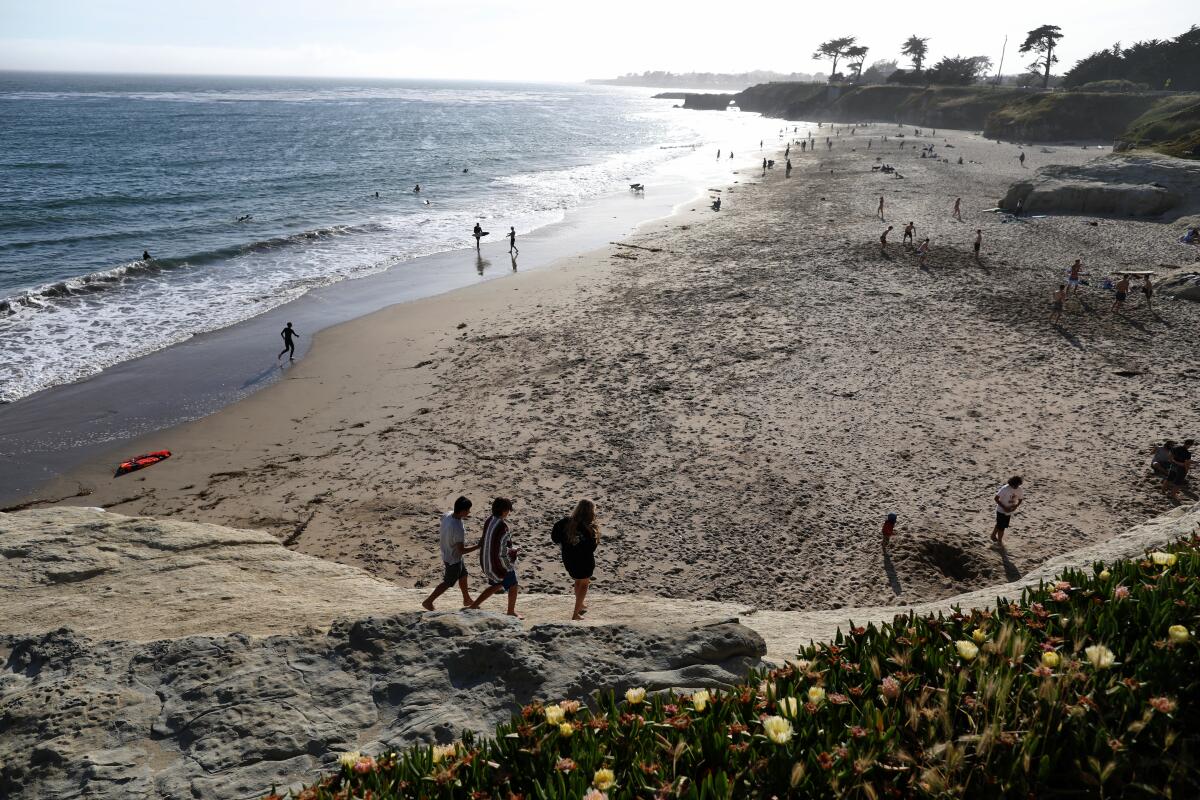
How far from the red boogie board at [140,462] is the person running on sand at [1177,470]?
18.8 m

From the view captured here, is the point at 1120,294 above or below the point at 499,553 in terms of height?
above

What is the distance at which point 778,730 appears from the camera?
322 cm

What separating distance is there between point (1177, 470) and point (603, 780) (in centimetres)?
1286

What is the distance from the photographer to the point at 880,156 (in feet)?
208

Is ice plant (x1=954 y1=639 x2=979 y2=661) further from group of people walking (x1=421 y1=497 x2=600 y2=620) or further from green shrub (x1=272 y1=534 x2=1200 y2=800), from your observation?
group of people walking (x1=421 y1=497 x2=600 y2=620)

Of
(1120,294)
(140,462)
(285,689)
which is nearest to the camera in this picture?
(285,689)

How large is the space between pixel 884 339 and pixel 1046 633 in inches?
621

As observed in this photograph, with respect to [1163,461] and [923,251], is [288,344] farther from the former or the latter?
[923,251]

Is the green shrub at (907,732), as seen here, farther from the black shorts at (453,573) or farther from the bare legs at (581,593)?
the black shorts at (453,573)

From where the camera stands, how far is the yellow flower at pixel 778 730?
319 cm

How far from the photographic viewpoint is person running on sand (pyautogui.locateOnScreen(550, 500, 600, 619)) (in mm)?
7621

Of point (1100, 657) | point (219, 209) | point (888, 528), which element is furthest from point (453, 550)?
point (219, 209)

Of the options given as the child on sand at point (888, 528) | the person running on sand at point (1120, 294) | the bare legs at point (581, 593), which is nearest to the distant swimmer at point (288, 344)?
the bare legs at point (581, 593)

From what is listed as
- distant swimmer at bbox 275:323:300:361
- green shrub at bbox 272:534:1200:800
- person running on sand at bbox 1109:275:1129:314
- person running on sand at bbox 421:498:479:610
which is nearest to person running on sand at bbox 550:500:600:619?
person running on sand at bbox 421:498:479:610
